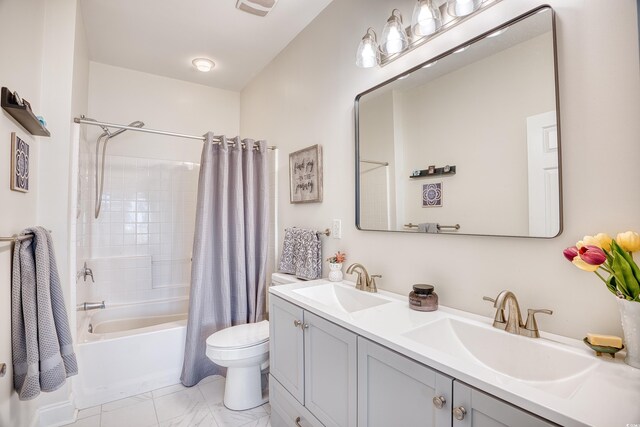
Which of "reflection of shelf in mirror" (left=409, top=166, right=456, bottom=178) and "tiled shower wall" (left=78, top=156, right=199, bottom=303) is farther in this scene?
"tiled shower wall" (left=78, top=156, right=199, bottom=303)

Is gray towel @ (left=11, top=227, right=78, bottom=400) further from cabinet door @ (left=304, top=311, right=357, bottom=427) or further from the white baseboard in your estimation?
cabinet door @ (left=304, top=311, right=357, bottom=427)

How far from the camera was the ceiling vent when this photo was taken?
1941 millimetres

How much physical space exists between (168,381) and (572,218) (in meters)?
2.53

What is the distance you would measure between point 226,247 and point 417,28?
1.81 meters

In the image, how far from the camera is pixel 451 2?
3.94 ft

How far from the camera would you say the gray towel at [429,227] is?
1.34 metres

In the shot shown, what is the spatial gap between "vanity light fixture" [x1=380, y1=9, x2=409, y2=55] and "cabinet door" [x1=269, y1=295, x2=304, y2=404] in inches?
51.5

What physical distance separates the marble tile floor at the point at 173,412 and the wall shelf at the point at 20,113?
65.5 inches

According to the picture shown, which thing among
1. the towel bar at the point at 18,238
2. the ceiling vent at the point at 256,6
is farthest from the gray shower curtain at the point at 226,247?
the towel bar at the point at 18,238

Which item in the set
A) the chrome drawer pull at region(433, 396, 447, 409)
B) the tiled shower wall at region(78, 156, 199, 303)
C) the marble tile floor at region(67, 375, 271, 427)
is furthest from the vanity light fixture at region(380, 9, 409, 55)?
the tiled shower wall at region(78, 156, 199, 303)

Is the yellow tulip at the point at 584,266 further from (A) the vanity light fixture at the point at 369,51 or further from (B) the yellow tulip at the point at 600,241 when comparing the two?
(A) the vanity light fixture at the point at 369,51

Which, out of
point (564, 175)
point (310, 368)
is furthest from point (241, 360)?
point (564, 175)

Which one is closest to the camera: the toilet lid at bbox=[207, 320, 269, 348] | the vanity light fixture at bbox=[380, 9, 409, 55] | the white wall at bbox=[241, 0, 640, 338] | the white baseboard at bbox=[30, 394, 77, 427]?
the white wall at bbox=[241, 0, 640, 338]

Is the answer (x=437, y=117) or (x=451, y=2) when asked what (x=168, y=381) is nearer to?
(x=437, y=117)
